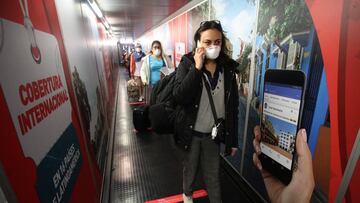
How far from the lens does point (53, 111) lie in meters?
1.05

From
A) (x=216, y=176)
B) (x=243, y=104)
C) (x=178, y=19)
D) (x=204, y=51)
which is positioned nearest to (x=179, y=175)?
(x=216, y=176)

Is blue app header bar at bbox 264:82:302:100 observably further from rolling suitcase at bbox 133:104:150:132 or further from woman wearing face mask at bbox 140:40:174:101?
woman wearing face mask at bbox 140:40:174:101

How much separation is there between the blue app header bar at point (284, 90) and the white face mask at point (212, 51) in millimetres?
469

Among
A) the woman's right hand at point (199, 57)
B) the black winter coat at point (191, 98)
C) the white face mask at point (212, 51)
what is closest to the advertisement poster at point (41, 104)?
the black winter coat at point (191, 98)

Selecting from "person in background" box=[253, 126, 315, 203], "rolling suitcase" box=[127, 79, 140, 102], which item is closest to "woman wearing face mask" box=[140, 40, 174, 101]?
"rolling suitcase" box=[127, 79, 140, 102]

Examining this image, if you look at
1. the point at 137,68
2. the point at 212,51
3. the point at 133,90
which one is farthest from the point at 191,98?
the point at 137,68

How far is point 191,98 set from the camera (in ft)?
4.81

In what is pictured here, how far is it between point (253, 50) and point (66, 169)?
6.36 ft

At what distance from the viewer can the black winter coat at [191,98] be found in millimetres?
1419

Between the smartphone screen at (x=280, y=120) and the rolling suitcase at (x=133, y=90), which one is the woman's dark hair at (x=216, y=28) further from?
the rolling suitcase at (x=133, y=90)

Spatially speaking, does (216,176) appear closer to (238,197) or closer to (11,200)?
(238,197)

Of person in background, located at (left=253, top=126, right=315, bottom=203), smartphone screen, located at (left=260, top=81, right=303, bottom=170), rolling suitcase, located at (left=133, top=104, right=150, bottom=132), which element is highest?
smartphone screen, located at (left=260, top=81, right=303, bottom=170)

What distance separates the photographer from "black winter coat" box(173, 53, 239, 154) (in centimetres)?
142

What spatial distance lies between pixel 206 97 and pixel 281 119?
1.86 ft
